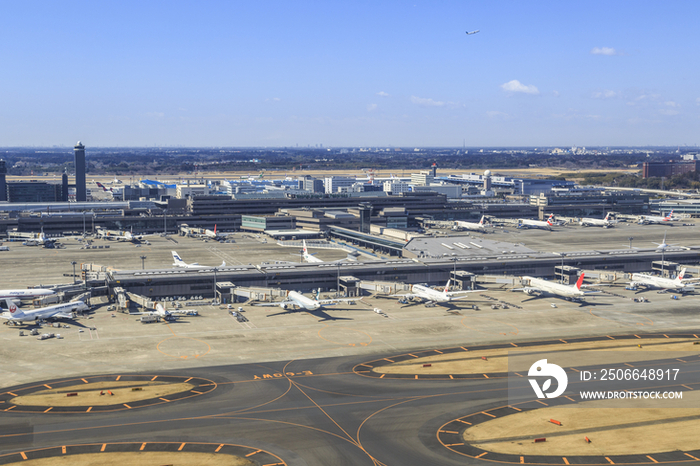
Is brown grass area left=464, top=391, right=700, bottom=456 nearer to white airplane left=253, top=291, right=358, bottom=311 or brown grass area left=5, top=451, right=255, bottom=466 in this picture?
brown grass area left=5, top=451, right=255, bottom=466

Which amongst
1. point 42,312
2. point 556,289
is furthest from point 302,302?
point 556,289

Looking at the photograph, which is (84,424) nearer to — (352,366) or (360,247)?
(352,366)

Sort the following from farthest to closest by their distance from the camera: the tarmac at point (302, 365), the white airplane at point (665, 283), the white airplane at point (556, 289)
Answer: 1. the white airplane at point (665, 283)
2. the white airplane at point (556, 289)
3. the tarmac at point (302, 365)

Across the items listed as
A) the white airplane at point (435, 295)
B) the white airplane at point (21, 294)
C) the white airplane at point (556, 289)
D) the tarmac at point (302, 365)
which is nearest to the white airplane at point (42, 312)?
the tarmac at point (302, 365)

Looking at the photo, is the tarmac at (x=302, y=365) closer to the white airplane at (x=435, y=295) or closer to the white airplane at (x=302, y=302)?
the white airplane at (x=302, y=302)

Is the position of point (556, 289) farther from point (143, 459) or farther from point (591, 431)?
point (143, 459)

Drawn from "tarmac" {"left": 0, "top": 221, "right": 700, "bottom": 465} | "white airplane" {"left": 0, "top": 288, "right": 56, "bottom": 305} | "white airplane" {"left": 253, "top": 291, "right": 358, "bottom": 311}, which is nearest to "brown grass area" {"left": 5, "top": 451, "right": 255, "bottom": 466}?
"tarmac" {"left": 0, "top": 221, "right": 700, "bottom": 465}

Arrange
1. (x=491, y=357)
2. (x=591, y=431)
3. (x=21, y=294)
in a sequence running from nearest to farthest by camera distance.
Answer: (x=591, y=431) < (x=491, y=357) < (x=21, y=294)

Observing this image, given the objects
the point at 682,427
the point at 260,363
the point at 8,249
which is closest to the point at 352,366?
the point at 260,363
